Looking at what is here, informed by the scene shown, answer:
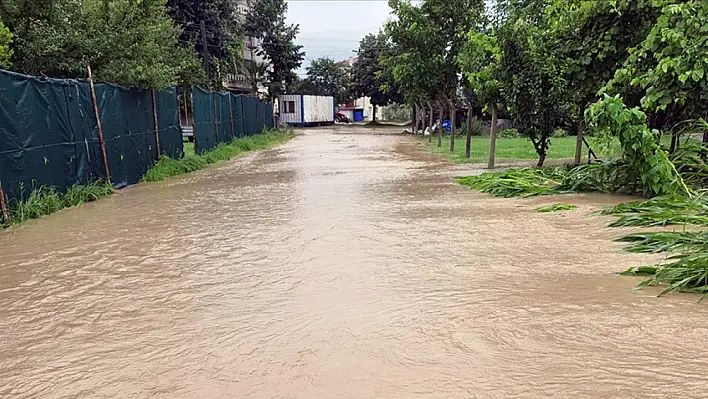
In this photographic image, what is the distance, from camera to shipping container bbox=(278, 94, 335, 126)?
44031 mm

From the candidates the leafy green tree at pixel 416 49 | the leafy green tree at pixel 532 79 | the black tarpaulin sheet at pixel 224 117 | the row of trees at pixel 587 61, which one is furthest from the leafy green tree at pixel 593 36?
the black tarpaulin sheet at pixel 224 117

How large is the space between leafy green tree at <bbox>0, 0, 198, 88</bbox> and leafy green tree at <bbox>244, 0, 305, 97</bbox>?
30.2 meters

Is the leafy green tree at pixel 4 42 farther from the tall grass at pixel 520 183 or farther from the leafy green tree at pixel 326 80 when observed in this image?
the leafy green tree at pixel 326 80

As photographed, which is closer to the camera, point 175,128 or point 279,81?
point 175,128

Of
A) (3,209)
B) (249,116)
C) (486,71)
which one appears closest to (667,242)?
(3,209)

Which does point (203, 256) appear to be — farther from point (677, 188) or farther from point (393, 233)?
point (677, 188)

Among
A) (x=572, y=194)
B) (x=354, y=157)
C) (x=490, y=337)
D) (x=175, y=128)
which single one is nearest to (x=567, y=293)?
(x=490, y=337)

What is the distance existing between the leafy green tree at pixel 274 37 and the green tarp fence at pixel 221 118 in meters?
15.7

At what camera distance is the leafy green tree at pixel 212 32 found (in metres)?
28.2

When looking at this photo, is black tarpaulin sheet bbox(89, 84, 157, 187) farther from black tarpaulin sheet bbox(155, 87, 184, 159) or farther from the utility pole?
the utility pole

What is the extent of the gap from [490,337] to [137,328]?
226 centimetres

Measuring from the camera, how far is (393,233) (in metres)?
6.06

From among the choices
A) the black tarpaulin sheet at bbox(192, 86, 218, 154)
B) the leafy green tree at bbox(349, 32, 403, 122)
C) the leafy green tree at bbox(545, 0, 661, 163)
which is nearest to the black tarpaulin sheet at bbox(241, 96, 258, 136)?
the black tarpaulin sheet at bbox(192, 86, 218, 154)

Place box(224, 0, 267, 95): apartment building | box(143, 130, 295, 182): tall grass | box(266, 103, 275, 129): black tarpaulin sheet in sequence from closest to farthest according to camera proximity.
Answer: box(143, 130, 295, 182): tall grass < box(266, 103, 275, 129): black tarpaulin sheet < box(224, 0, 267, 95): apartment building
